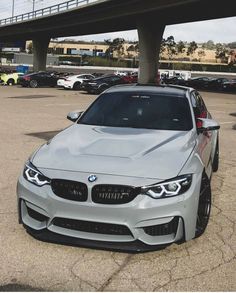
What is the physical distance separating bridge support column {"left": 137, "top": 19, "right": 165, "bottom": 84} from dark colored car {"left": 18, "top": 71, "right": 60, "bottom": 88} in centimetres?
807

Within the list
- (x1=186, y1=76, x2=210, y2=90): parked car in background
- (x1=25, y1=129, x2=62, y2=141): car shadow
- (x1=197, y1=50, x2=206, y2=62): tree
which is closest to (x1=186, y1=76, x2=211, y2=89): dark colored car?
(x1=186, y1=76, x2=210, y2=90): parked car in background

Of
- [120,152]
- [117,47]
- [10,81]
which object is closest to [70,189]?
[120,152]

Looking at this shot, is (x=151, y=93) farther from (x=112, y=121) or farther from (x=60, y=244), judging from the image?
(x=60, y=244)

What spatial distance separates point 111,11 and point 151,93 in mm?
37118

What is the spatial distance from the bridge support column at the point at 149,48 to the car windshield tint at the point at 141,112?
36.5m

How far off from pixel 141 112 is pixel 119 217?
220 cm

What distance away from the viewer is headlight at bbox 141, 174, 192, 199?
4043 mm

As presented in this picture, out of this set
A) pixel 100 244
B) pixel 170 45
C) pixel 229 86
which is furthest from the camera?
pixel 170 45

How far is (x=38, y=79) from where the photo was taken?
4034cm

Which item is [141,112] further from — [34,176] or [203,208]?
[34,176]

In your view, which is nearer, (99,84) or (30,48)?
(99,84)

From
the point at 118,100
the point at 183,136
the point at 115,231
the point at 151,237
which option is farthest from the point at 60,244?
the point at 118,100

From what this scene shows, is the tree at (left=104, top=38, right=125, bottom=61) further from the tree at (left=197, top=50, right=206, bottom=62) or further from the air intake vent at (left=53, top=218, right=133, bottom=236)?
Answer: the air intake vent at (left=53, top=218, right=133, bottom=236)

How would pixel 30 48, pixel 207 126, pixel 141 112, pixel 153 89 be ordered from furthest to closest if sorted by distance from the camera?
pixel 30 48 → pixel 153 89 → pixel 141 112 → pixel 207 126
